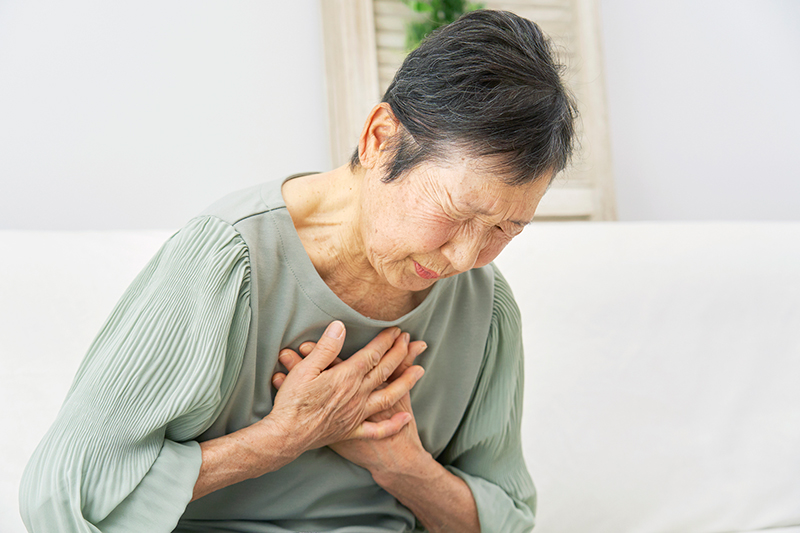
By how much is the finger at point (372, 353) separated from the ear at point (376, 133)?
0.88ft

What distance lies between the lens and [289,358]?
895mm

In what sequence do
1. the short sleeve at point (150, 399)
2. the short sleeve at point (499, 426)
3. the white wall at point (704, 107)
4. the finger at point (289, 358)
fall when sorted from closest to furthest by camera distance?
the short sleeve at point (150, 399)
the finger at point (289, 358)
the short sleeve at point (499, 426)
the white wall at point (704, 107)

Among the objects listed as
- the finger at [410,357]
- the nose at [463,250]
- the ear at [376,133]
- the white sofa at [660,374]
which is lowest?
the white sofa at [660,374]

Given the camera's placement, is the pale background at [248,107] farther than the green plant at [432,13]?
No

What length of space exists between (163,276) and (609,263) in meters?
1.18

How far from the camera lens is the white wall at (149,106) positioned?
4.72ft

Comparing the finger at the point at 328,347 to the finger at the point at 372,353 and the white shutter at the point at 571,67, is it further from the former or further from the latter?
the white shutter at the point at 571,67

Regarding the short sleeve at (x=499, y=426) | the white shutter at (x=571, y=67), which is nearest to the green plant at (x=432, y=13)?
the white shutter at (x=571, y=67)

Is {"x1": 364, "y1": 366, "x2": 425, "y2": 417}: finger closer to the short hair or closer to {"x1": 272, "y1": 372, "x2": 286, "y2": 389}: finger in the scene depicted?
{"x1": 272, "y1": 372, "x2": 286, "y2": 389}: finger

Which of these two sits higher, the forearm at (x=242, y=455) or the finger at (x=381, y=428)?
the forearm at (x=242, y=455)

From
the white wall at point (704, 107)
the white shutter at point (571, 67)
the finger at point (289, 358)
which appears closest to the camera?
the finger at point (289, 358)

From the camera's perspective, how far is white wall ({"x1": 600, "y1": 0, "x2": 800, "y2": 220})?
82.2 inches

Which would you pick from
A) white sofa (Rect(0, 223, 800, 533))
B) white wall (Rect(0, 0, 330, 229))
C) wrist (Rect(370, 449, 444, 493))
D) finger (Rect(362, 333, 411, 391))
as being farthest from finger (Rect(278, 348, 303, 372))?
white wall (Rect(0, 0, 330, 229))

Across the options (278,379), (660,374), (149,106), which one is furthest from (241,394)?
(660,374)
